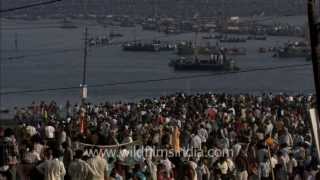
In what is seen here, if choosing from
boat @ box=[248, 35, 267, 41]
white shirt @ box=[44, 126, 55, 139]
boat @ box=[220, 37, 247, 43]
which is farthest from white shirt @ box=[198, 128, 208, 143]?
boat @ box=[248, 35, 267, 41]

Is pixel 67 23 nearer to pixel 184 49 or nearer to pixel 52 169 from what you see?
pixel 184 49

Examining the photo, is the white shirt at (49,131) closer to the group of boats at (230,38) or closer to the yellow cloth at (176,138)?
the yellow cloth at (176,138)

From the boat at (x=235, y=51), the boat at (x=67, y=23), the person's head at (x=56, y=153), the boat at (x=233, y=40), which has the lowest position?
Result: the boat at (x=235, y=51)

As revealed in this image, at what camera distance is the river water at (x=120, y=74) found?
338 ft

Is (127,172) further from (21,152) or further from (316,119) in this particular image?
(316,119)

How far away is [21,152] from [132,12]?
408 ft

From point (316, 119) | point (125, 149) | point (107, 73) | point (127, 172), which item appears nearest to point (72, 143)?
point (125, 149)

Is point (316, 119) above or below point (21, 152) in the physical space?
above

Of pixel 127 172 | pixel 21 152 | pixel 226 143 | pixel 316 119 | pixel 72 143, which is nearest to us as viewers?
pixel 316 119

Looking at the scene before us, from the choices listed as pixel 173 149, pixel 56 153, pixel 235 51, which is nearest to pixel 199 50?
pixel 235 51

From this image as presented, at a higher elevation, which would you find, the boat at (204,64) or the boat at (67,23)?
the boat at (67,23)

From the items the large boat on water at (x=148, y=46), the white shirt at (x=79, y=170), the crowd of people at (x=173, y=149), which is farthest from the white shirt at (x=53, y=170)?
the large boat on water at (x=148, y=46)

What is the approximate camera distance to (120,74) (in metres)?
126

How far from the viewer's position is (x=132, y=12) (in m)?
137
